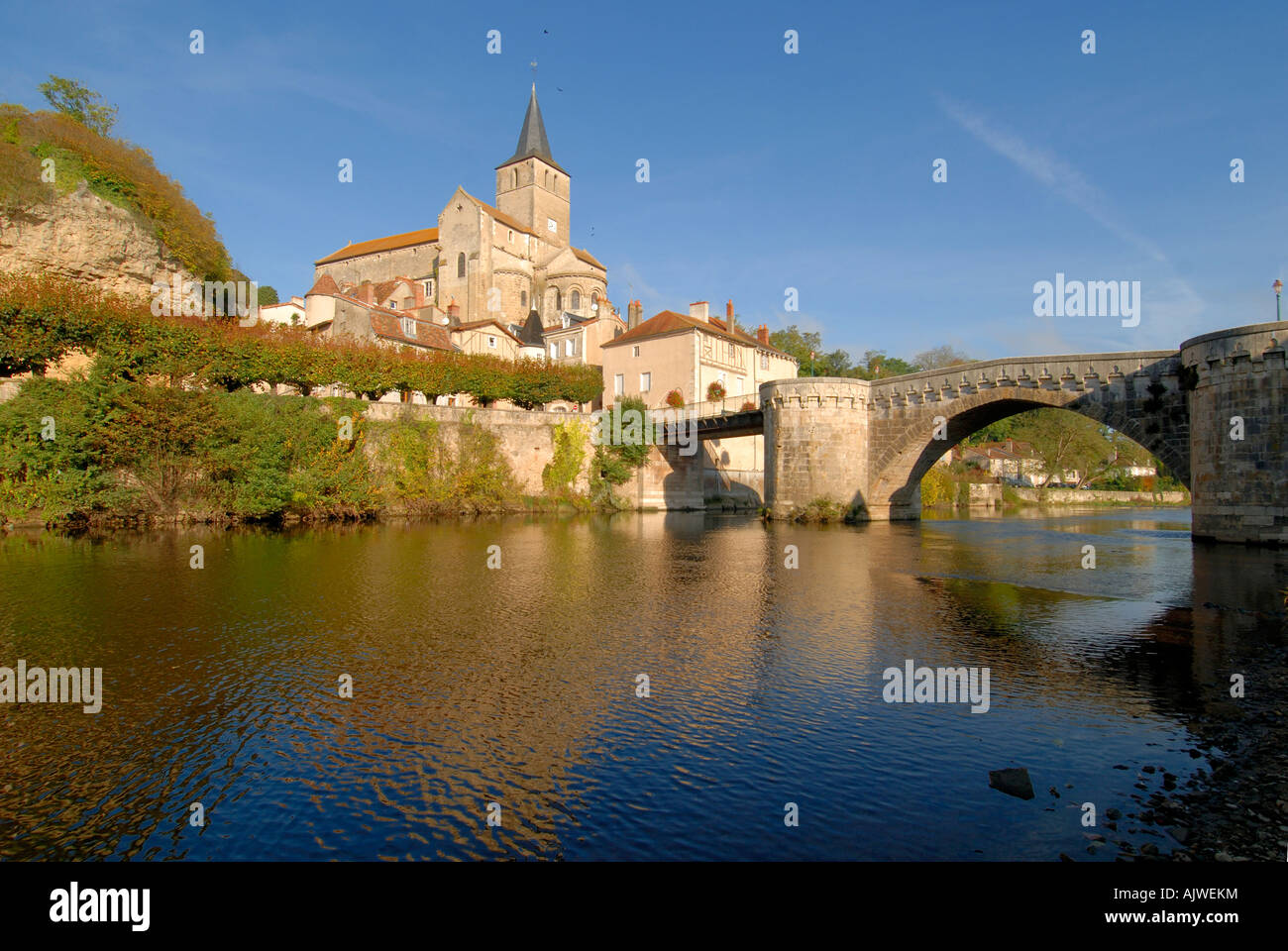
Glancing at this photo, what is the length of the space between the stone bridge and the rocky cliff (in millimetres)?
31480

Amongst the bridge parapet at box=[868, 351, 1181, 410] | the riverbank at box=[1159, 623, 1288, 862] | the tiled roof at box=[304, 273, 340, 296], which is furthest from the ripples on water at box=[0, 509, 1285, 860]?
the tiled roof at box=[304, 273, 340, 296]

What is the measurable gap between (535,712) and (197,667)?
4530 mm

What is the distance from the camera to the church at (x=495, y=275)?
59812mm

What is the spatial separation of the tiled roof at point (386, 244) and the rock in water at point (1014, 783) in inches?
3266

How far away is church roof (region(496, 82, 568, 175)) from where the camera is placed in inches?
3297

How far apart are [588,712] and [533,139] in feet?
290

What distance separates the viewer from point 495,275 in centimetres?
7344

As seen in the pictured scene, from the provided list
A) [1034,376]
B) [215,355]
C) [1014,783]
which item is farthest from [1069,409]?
[215,355]

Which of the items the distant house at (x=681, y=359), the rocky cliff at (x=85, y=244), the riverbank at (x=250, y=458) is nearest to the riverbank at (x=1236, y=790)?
the riverbank at (x=250, y=458)

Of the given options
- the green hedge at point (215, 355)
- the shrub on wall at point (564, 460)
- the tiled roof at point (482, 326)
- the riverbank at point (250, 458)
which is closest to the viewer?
the riverbank at point (250, 458)

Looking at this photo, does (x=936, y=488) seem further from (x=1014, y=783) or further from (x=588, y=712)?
(x=1014, y=783)

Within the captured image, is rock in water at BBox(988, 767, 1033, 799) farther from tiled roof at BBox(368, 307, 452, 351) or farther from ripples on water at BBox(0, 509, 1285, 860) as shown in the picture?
tiled roof at BBox(368, 307, 452, 351)

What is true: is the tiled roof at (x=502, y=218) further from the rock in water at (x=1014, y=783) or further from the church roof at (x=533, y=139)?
the rock in water at (x=1014, y=783)
